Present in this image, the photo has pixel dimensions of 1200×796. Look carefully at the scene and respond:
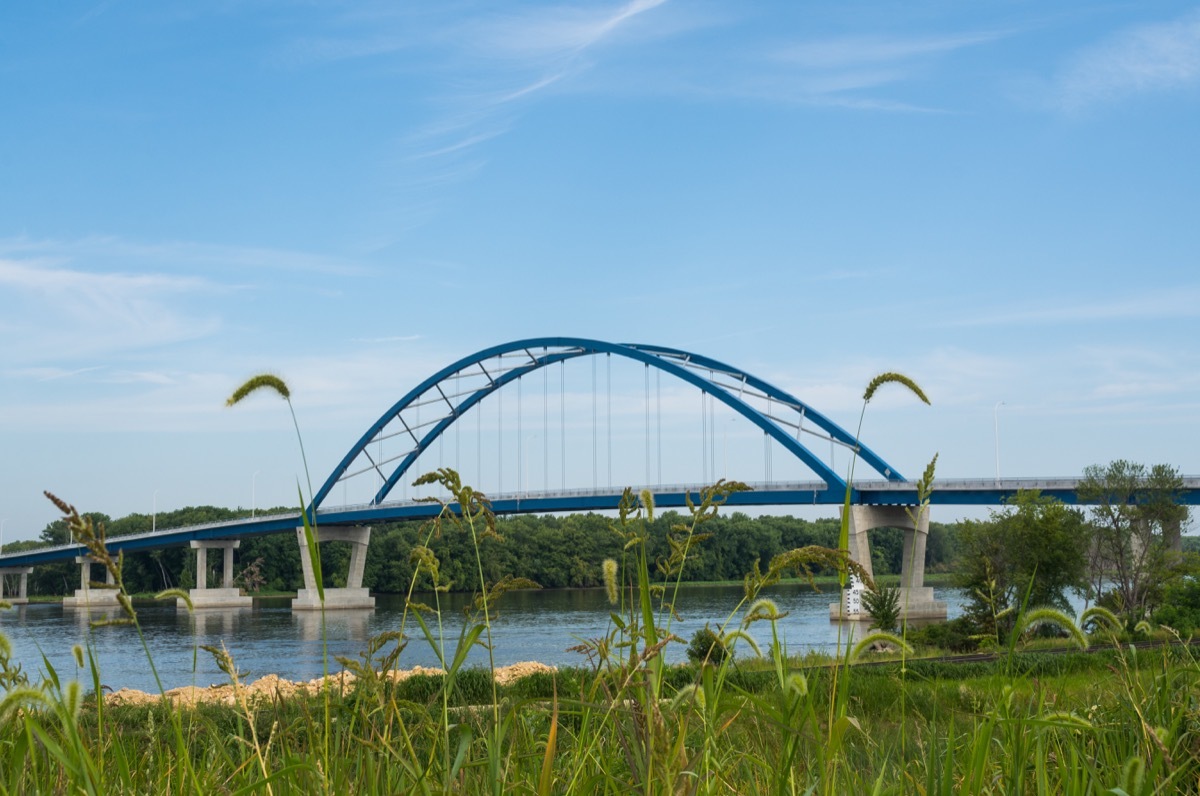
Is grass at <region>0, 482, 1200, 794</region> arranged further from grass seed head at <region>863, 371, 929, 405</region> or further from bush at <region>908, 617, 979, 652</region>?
bush at <region>908, 617, 979, 652</region>

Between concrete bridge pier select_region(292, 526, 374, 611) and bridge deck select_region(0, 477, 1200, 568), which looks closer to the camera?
bridge deck select_region(0, 477, 1200, 568)

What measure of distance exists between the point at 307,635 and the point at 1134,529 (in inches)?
1511

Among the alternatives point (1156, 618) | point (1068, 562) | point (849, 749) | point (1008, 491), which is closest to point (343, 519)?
point (1008, 491)

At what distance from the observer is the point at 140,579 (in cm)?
10762

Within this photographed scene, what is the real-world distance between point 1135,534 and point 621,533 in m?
50.1

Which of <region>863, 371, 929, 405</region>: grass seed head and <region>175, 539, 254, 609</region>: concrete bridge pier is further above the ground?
<region>863, 371, 929, 405</region>: grass seed head

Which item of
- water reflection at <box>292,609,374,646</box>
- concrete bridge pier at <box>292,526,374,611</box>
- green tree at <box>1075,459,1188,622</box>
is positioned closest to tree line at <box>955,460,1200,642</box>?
green tree at <box>1075,459,1188,622</box>

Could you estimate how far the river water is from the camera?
33.3 meters

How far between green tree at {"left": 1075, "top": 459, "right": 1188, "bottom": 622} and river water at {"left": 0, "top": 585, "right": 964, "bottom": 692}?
10864 mm

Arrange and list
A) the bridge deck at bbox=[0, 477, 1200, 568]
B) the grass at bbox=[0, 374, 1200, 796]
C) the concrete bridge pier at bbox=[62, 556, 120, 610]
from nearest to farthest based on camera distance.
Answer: the grass at bbox=[0, 374, 1200, 796], the concrete bridge pier at bbox=[62, 556, 120, 610], the bridge deck at bbox=[0, 477, 1200, 568]

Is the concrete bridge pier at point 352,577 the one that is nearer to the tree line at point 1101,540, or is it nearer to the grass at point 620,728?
the tree line at point 1101,540

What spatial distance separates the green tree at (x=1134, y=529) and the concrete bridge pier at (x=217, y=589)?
211 feet

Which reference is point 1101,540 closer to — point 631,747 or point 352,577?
point 631,747

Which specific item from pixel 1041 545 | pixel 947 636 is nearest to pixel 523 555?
pixel 1041 545
